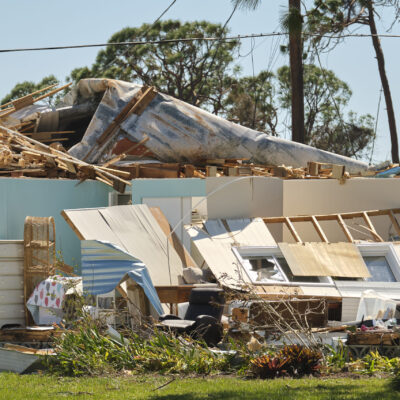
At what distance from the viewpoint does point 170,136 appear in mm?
19844

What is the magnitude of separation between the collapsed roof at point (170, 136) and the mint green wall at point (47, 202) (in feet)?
10.7

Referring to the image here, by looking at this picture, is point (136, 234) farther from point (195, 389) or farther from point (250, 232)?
point (195, 389)

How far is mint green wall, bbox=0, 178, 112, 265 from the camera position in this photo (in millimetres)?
15242

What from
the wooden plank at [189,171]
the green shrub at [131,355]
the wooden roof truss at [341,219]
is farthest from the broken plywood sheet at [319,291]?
the wooden plank at [189,171]

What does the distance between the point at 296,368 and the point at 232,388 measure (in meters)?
1.10

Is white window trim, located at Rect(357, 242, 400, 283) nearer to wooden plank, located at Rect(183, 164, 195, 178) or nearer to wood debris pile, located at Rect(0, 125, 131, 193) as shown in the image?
wooden plank, located at Rect(183, 164, 195, 178)

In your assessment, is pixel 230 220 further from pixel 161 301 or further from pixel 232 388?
pixel 232 388

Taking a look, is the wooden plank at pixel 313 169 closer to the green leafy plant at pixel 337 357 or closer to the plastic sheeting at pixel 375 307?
the plastic sheeting at pixel 375 307

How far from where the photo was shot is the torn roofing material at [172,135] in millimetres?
19844

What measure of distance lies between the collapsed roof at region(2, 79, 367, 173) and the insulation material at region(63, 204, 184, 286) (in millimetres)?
5856

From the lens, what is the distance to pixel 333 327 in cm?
1031

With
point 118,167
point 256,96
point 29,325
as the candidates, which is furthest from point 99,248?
point 256,96

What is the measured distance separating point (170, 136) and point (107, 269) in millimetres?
9285

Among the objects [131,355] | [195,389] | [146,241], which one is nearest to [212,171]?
[146,241]
